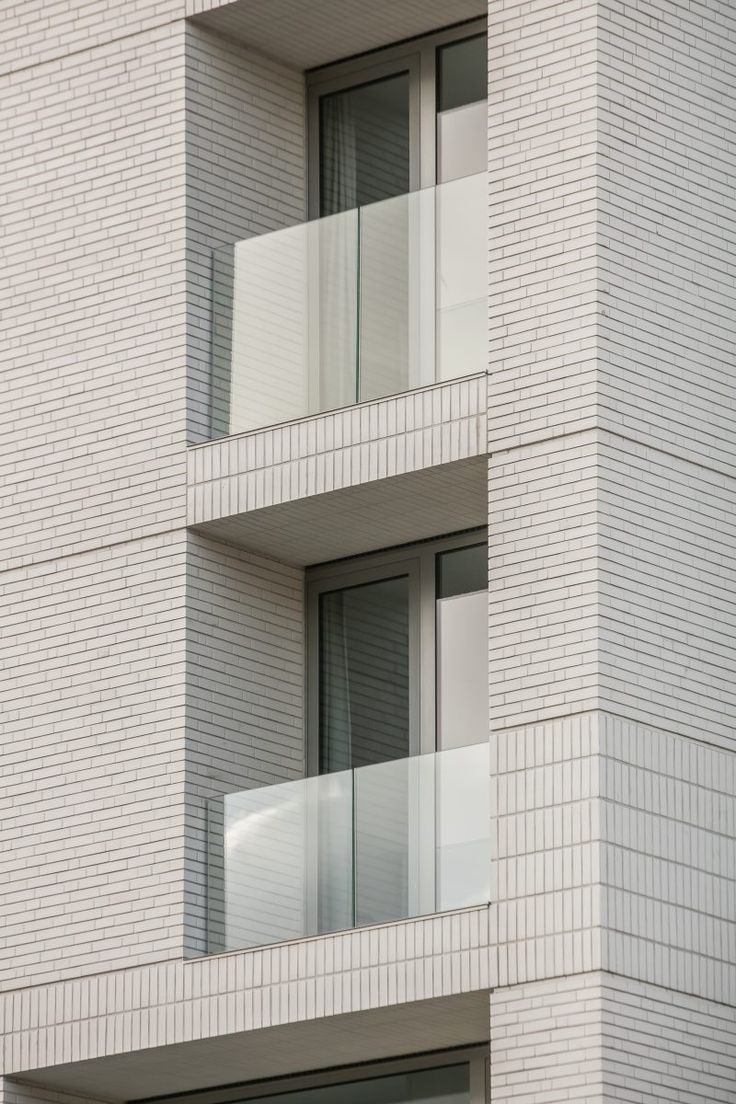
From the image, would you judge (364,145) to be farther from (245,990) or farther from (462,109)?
(245,990)

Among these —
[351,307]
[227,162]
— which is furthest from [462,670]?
[227,162]

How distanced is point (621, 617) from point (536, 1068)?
114 inches

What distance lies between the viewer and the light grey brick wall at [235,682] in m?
19.6

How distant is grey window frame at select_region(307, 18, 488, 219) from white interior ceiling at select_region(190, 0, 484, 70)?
0.31 feet

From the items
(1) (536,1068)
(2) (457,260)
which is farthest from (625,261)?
(1) (536,1068)

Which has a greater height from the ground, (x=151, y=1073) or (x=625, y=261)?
(x=625, y=261)

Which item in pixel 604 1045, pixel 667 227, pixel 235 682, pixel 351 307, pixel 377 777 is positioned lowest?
pixel 604 1045

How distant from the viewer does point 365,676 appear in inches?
819

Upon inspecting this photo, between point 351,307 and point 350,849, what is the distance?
Result: 12.7 ft

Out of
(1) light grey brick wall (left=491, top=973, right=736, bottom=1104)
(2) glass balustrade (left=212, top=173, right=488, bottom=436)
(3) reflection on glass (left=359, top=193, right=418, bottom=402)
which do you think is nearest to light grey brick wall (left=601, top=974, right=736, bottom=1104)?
(1) light grey brick wall (left=491, top=973, right=736, bottom=1104)

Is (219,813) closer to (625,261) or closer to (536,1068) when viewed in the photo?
(536,1068)

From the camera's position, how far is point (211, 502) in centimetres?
2002

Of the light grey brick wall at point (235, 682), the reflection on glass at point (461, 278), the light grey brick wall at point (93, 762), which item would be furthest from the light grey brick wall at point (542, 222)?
the light grey brick wall at point (93, 762)

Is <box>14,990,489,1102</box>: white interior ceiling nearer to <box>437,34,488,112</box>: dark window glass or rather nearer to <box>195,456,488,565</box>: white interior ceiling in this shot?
<box>195,456,488,565</box>: white interior ceiling
